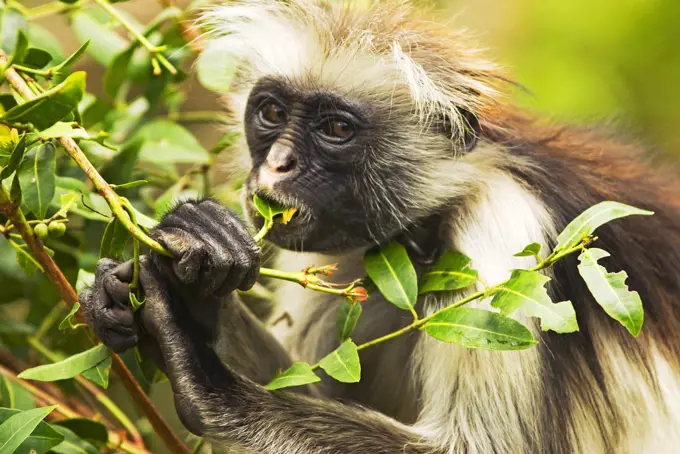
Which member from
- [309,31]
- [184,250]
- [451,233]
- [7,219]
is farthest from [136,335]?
[309,31]

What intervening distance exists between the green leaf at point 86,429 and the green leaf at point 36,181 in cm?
73

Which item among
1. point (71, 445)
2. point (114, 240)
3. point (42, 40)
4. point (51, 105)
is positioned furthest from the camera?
point (42, 40)

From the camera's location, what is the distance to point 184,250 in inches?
91.7

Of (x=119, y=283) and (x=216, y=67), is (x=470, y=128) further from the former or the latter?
(x=119, y=283)

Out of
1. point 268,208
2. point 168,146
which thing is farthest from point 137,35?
point 268,208

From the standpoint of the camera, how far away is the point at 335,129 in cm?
290

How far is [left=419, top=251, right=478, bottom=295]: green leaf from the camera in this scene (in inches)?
98.1

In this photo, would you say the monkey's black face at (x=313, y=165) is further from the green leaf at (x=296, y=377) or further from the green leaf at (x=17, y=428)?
the green leaf at (x=17, y=428)

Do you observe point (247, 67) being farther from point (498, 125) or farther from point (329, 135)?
point (498, 125)

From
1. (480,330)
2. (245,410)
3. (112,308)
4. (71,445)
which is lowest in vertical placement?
(71,445)

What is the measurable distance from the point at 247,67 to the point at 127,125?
0.59 m

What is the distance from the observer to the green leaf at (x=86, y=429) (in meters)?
2.63

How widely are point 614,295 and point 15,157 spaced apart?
1.46 m

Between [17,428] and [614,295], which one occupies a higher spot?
[614,295]
